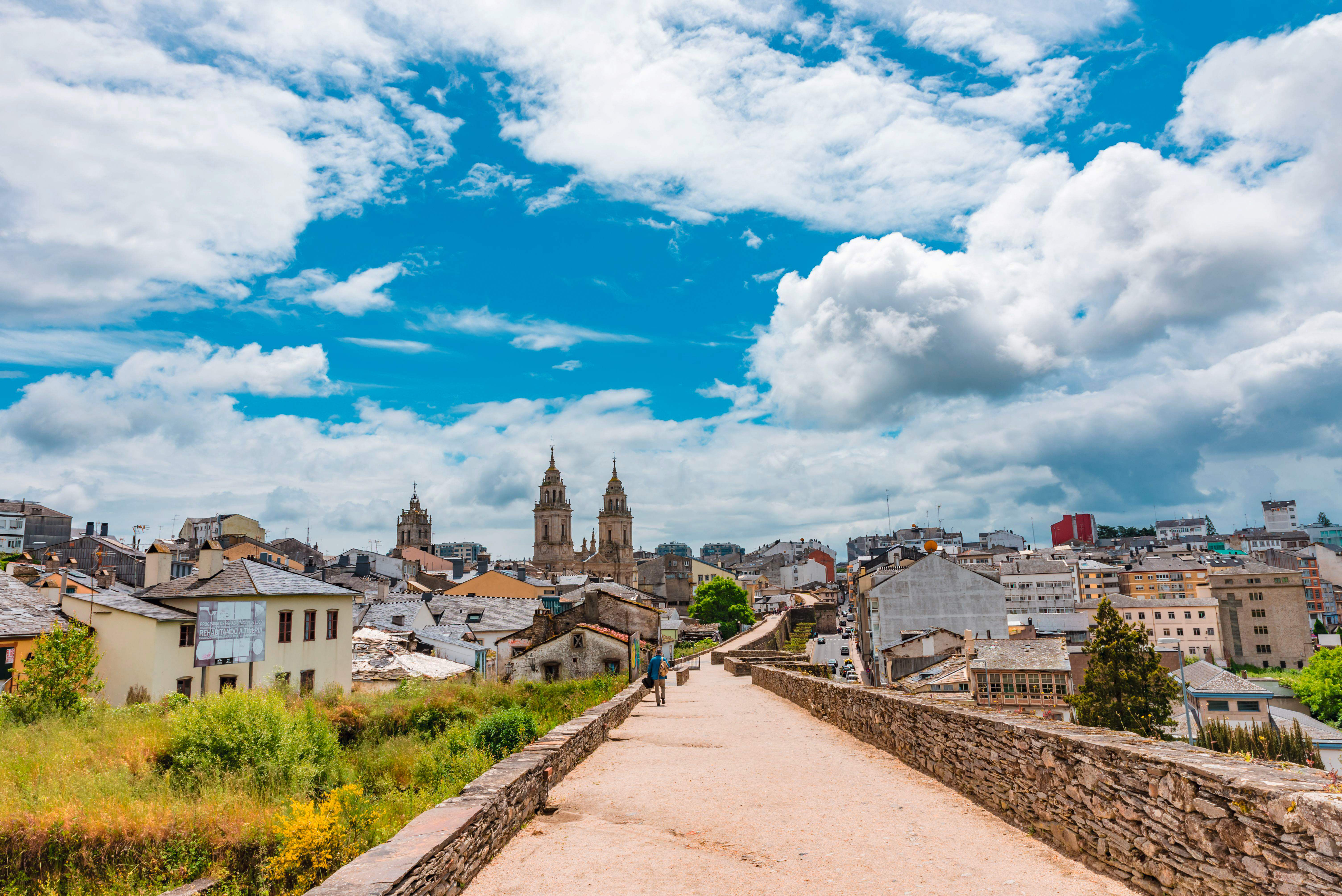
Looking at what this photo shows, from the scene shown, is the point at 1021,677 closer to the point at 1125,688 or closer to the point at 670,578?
the point at 1125,688

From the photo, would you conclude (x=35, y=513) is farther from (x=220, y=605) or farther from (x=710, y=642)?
(x=220, y=605)

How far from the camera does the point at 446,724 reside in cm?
1852

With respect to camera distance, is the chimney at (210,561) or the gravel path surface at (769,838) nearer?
the gravel path surface at (769,838)

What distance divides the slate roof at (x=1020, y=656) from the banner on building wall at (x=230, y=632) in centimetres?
3203

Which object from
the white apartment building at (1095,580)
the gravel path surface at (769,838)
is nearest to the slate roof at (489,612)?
the gravel path surface at (769,838)

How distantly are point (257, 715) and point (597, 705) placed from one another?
261 inches

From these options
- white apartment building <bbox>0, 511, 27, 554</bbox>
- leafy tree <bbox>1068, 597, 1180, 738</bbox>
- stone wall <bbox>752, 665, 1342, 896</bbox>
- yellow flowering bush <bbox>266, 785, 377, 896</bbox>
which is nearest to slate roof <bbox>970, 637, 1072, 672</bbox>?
leafy tree <bbox>1068, 597, 1180, 738</bbox>

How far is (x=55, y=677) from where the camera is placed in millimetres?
16203

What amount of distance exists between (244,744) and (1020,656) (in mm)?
39447

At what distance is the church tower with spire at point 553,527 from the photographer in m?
142

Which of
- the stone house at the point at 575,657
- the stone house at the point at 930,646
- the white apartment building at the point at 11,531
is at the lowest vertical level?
the stone house at the point at 930,646

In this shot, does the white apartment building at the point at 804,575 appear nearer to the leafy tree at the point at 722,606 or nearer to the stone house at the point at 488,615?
the leafy tree at the point at 722,606

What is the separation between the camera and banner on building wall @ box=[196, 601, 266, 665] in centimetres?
2444

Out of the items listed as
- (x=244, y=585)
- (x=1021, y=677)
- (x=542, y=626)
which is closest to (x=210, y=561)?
(x=244, y=585)
